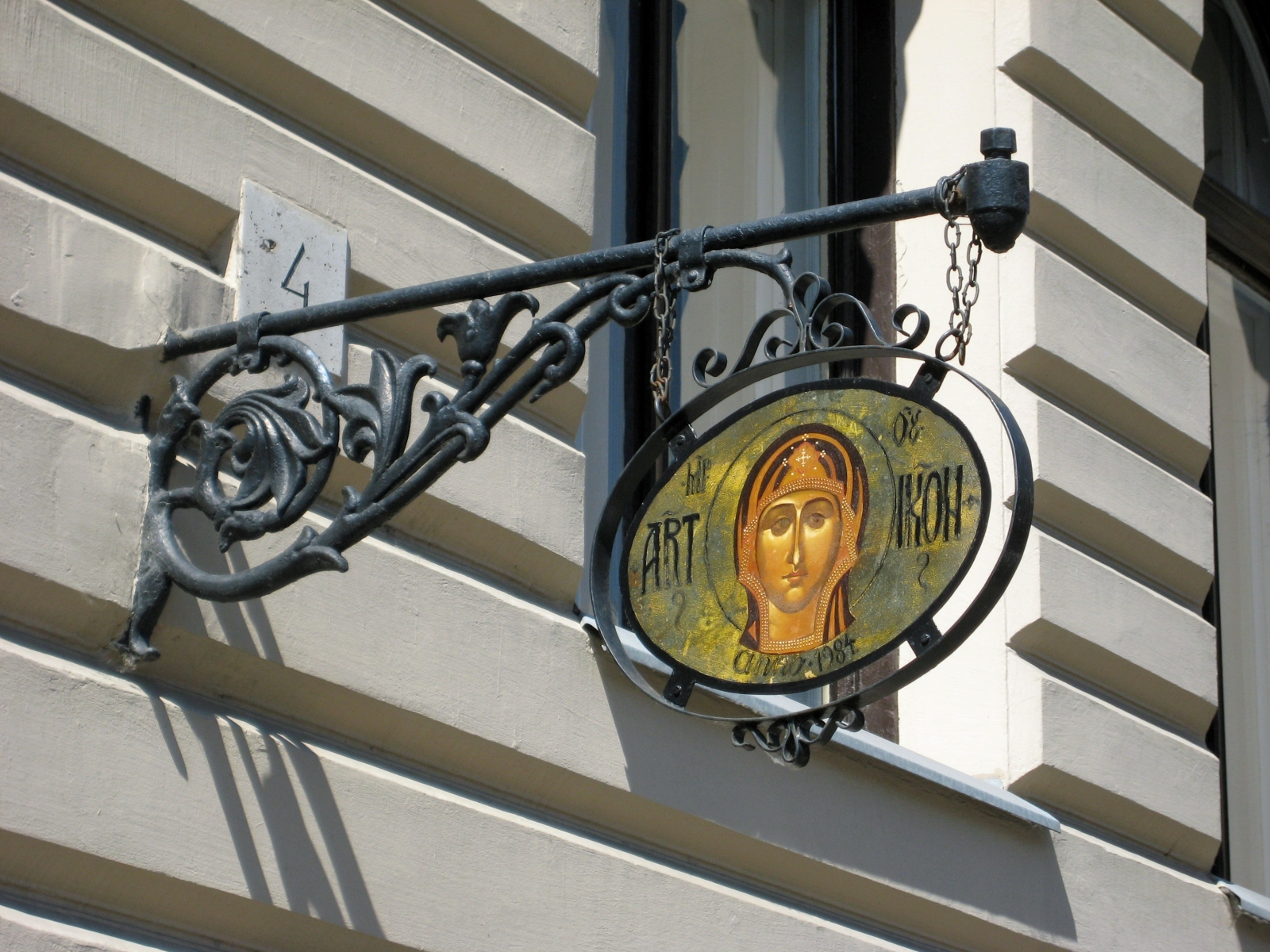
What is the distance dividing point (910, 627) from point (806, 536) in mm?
234

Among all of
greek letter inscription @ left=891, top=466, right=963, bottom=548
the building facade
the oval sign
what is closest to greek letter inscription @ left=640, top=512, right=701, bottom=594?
the oval sign

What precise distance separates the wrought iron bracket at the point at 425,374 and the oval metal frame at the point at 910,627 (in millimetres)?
15

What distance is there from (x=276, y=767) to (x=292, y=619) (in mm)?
243

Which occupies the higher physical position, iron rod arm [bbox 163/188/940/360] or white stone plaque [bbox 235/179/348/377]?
white stone plaque [bbox 235/179/348/377]

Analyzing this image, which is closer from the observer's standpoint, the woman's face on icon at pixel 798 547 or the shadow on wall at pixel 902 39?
the woman's face on icon at pixel 798 547

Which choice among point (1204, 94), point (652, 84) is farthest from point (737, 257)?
point (1204, 94)

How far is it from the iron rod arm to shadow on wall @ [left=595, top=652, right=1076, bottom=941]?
98cm

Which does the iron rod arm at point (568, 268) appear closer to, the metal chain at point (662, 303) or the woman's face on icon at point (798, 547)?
the metal chain at point (662, 303)

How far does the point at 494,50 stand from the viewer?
3738mm

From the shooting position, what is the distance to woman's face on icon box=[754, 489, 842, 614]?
2.68m

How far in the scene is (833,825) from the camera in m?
3.82

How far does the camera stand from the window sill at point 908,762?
3648mm

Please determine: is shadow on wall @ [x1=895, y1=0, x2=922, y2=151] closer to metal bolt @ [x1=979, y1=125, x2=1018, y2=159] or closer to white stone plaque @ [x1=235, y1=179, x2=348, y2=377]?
white stone plaque @ [x1=235, y1=179, x2=348, y2=377]

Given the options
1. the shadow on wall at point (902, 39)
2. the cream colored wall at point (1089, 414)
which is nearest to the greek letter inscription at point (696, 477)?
the cream colored wall at point (1089, 414)
